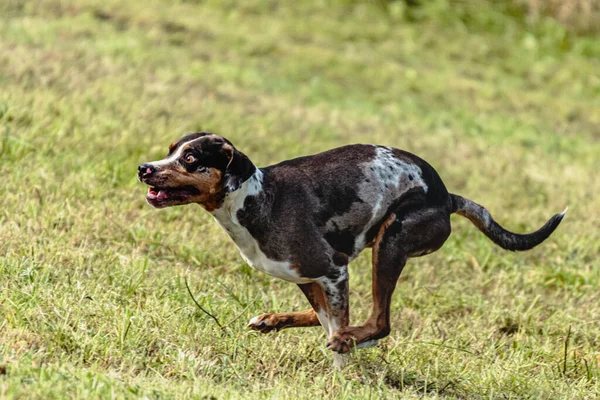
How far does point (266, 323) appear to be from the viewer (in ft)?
18.3

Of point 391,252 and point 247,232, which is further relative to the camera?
point 391,252

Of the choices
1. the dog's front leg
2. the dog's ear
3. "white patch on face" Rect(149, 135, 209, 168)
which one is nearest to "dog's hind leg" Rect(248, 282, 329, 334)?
the dog's front leg

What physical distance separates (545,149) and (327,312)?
24.3ft

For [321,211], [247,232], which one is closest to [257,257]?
[247,232]

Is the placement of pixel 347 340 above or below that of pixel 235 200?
below

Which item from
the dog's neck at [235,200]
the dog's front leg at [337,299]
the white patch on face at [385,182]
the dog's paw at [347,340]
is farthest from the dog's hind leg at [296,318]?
the dog's neck at [235,200]

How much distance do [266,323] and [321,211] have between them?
77cm

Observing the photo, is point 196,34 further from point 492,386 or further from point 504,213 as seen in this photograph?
point 492,386

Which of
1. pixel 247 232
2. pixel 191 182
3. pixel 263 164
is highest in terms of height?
pixel 191 182

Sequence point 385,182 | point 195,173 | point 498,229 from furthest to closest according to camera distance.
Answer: point 498,229, point 385,182, point 195,173

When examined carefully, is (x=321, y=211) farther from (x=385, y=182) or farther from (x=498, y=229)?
(x=498, y=229)

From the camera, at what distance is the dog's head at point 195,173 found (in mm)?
5008

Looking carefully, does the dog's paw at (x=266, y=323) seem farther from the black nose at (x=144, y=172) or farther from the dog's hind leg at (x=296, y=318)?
the black nose at (x=144, y=172)

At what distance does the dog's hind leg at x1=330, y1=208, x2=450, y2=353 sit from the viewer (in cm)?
531
